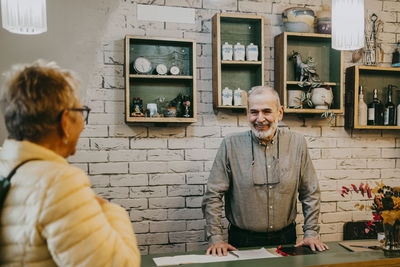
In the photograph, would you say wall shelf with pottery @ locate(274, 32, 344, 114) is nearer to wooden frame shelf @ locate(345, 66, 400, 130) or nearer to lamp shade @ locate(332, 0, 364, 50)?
wooden frame shelf @ locate(345, 66, 400, 130)

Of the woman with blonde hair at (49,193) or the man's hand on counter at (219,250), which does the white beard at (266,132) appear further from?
the woman with blonde hair at (49,193)

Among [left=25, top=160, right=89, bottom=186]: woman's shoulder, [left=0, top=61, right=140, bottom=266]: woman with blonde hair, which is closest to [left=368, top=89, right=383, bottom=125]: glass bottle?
[left=0, top=61, right=140, bottom=266]: woman with blonde hair

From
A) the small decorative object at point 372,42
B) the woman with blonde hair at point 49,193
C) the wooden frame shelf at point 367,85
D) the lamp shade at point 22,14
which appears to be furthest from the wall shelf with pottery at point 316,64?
the woman with blonde hair at point 49,193

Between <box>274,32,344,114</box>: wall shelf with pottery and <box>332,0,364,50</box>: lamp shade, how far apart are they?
76 centimetres

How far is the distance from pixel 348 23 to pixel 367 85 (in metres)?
1.33

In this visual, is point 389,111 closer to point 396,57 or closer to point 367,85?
point 367,85

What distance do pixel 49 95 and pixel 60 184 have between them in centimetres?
25

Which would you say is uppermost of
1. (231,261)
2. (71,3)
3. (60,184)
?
(71,3)

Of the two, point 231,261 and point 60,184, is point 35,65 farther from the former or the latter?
point 231,261

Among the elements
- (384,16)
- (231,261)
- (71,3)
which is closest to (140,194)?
(231,261)

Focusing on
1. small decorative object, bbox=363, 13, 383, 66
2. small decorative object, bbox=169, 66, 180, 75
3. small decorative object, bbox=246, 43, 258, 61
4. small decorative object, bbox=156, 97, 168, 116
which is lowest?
small decorative object, bbox=156, 97, 168, 116

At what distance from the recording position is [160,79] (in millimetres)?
2896

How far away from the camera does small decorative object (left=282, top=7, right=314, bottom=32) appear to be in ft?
9.99

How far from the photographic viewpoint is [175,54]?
116 inches
